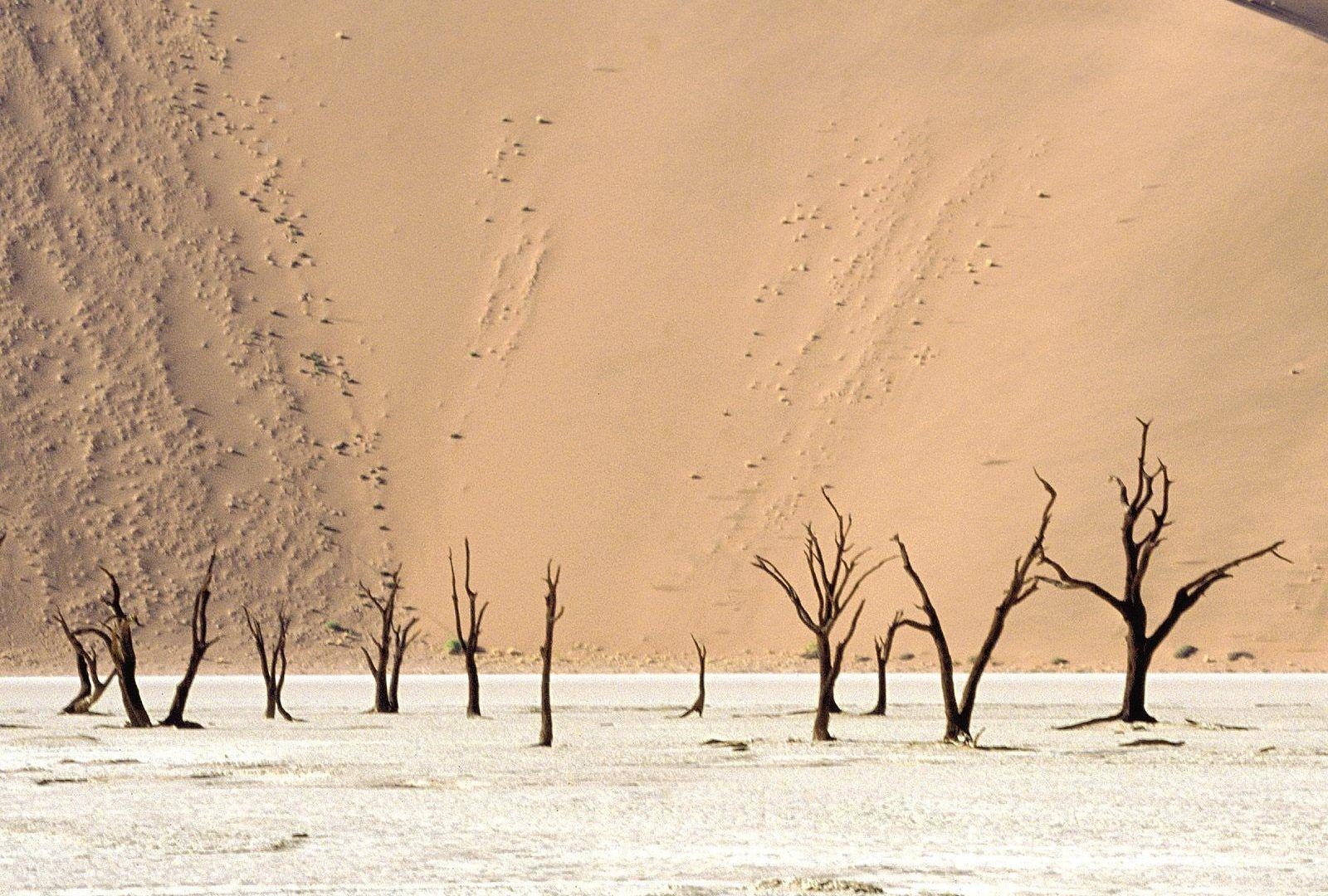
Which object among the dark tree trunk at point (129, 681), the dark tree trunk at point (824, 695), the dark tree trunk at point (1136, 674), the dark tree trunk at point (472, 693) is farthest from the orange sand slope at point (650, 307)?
the dark tree trunk at point (824, 695)

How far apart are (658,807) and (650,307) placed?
44.2 meters

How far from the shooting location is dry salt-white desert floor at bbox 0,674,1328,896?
37.5 feet

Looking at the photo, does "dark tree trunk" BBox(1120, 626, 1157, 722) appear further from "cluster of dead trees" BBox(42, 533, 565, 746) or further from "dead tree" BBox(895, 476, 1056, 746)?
"cluster of dead trees" BBox(42, 533, 565, 746)

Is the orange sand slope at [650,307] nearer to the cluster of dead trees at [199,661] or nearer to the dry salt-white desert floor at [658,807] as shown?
→ the cluster of dead trees at [199,661]

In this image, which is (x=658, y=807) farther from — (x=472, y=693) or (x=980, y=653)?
(x=472, y=693)

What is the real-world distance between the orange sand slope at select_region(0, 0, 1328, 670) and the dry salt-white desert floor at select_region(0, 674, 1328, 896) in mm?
22916

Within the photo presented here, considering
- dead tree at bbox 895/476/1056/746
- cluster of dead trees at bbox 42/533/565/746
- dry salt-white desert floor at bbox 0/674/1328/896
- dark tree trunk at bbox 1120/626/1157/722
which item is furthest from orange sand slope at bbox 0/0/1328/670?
dead tree at bbox 895/476/1056/746

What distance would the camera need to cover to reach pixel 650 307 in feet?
195

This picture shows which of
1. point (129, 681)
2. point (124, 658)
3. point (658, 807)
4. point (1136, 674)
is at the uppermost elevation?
point (1136, 674)

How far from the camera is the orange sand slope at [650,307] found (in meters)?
52.7

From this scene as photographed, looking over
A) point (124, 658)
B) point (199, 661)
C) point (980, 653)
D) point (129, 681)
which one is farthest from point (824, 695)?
point (199, 661)

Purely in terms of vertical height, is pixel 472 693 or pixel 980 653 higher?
pixel 980 653

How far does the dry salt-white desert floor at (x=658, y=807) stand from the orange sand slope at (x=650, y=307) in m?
22.9

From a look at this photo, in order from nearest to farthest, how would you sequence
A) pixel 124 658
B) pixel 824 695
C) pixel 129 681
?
pixel 824 695, pixel 124 658, pixel 129 681
